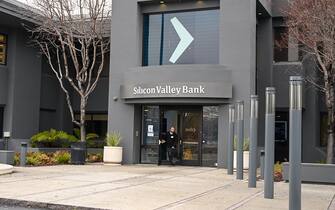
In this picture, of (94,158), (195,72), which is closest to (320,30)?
(195,72)

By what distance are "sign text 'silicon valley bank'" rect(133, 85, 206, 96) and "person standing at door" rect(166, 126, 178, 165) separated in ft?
6.07

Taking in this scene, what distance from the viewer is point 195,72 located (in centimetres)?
2205

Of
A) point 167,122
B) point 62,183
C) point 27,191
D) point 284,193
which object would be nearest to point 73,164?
point 167,122

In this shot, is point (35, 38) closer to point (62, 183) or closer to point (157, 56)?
point (157, 56)

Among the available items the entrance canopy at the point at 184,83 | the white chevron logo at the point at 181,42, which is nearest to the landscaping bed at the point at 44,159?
the entrance canopy at the point at 184,83

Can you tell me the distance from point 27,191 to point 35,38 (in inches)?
747

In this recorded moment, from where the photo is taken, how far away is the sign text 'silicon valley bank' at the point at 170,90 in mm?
21828

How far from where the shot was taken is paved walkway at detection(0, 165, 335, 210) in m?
11.2

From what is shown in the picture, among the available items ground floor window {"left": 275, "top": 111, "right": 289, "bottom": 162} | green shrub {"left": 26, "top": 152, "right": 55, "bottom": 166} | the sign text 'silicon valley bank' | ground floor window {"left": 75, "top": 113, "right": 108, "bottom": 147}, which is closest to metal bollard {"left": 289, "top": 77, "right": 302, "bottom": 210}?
the sign text 'silicon valley bank'

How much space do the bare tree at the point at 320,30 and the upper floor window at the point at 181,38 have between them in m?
4.34

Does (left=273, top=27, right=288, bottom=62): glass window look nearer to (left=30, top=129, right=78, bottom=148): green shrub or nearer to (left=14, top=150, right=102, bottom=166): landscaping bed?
(left=14, top=150, right=102, bottom=166): landscaping bed

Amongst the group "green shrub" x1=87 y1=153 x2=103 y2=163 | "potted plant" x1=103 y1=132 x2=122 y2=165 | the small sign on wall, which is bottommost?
"green shrub" x1=87 y1=153 x2=103 y2=163

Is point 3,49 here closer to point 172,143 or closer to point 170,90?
point 170,90

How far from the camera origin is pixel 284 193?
45.5 ft
